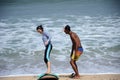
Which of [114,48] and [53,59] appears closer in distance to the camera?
[53,59]

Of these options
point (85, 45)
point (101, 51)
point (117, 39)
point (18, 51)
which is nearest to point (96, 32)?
point (117, 39)

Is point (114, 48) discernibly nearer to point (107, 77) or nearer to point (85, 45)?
point (85, 45)

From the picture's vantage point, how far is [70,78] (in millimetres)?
7359

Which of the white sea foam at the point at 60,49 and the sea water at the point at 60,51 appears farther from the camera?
the white sea foam at the point at 60,49

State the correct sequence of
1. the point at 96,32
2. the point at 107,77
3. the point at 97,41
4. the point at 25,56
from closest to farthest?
the point at 107,77
the point at 25,56
the point at 97,41
the point at 96,32

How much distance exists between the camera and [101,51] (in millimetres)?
11328

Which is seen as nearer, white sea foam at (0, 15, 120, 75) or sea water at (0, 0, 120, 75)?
sea water at (0, 0, 120, 75)

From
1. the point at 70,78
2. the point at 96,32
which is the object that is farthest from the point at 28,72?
the point at 96,32

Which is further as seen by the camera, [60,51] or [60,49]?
[60,49]

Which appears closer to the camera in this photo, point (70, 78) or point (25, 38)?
point (70, 78)

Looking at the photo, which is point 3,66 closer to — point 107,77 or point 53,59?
point 53,59

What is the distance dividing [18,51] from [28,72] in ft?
10.1

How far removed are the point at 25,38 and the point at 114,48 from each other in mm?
4968

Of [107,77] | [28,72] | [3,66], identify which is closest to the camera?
[107,77]
